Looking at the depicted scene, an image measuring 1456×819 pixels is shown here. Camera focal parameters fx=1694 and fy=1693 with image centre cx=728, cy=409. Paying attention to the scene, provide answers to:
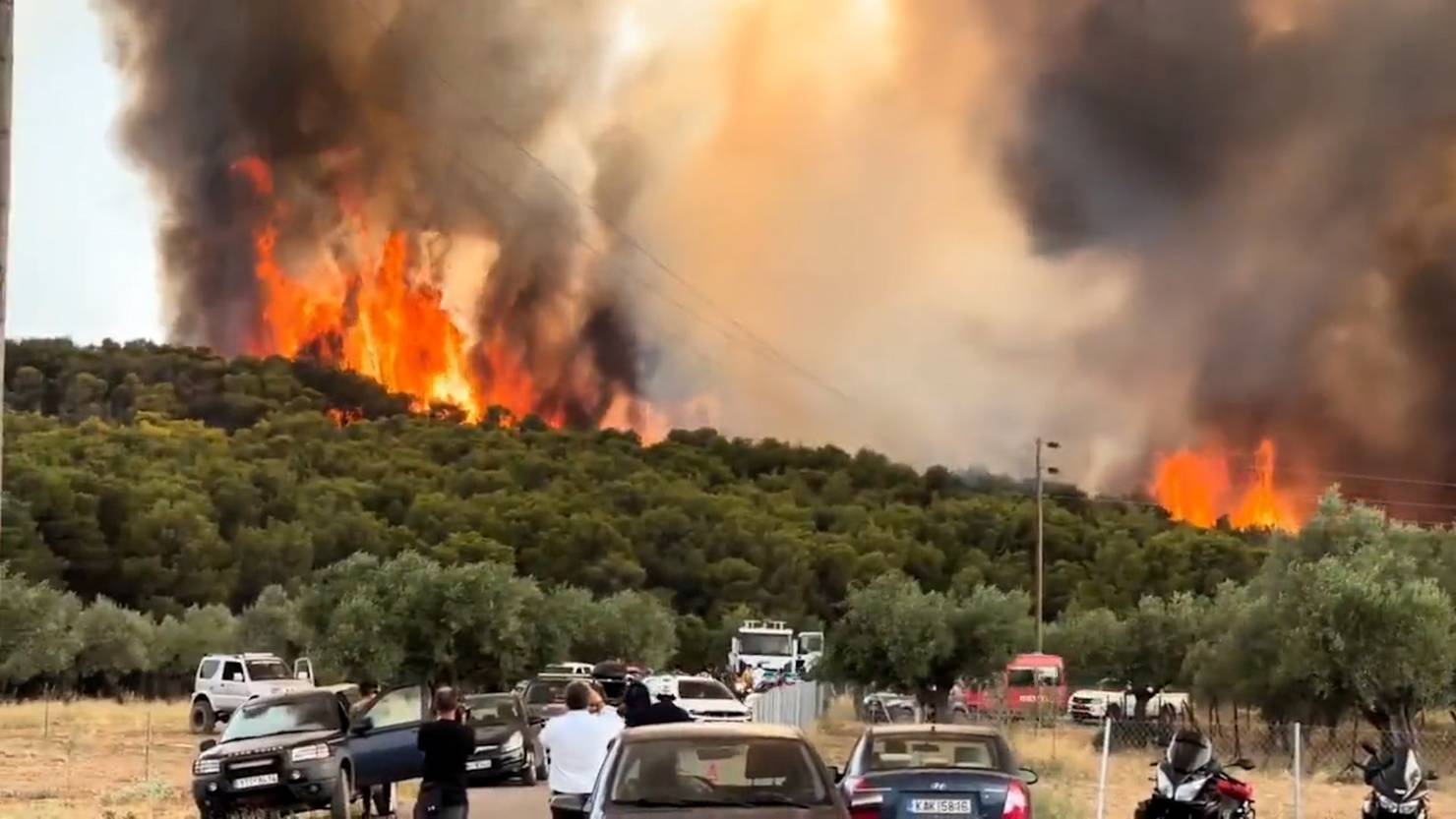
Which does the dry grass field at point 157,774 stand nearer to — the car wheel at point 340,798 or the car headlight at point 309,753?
the car headlight at point 309,753

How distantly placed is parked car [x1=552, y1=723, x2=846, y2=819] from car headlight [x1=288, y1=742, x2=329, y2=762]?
11574mm

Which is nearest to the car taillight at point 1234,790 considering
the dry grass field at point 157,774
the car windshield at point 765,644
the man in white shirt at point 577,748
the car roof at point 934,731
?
the dry grass field at point 157,774

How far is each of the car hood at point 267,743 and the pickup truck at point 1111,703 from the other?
37.8 meters

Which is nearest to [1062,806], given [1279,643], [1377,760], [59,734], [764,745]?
[1377,760]

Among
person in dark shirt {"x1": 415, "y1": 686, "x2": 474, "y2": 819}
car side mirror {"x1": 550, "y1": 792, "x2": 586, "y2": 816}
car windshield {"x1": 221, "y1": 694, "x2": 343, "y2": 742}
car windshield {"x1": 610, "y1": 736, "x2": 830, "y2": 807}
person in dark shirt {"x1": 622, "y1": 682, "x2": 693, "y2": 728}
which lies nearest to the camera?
car windshield {"x1": 610, "y1": 736, "x2": 830, "y2": 807}

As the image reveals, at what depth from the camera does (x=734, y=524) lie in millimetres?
117688

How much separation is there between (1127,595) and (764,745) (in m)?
90.1

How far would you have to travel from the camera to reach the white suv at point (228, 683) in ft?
156

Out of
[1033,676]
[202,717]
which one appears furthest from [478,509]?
[202,717]

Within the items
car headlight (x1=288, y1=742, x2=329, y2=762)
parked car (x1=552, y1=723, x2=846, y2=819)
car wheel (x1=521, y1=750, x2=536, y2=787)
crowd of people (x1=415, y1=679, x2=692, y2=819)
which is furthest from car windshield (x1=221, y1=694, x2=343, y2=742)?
parked car (x1=552, y1=723, x2=846, y2=819)

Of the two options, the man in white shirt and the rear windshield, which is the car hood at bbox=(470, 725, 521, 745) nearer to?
the man in white shirt

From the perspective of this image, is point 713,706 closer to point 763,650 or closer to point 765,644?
point 763,650

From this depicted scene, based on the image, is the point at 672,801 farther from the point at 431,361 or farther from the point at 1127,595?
the point at 431,361

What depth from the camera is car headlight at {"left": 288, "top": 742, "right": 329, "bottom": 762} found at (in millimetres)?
21156
